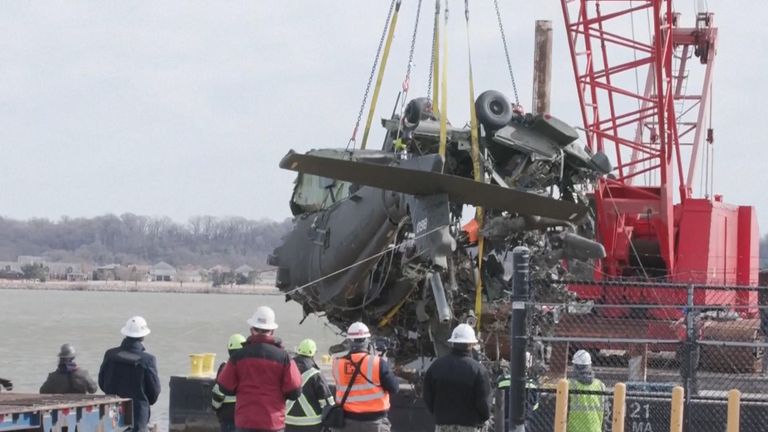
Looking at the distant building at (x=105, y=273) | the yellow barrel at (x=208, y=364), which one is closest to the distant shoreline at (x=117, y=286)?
the distant building at (x=105, y=273)

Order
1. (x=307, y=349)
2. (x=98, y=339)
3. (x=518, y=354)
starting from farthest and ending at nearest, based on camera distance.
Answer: (x=98, y=339) < (x=307, y=349) < (x=518, y=354)

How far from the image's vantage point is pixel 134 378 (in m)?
12.5

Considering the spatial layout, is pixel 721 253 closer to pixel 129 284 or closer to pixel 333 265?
pixel 333 265

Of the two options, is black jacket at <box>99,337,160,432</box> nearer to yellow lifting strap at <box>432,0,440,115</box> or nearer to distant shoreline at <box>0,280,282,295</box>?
yellow lifting strap at <box>432,0,440,115</box>

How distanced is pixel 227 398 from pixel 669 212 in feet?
47.0

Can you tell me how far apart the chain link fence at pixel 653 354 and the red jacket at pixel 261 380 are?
2291 millimetres

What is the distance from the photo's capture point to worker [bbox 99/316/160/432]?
12.5m

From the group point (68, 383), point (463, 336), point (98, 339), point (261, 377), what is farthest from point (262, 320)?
point (98, 339)

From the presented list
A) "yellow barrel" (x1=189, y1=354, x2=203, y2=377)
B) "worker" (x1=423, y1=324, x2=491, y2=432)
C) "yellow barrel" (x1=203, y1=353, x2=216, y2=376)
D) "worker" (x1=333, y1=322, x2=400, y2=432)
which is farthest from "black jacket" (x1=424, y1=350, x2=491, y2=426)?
"yellow barrel" (x1=203, y1=353, x2=216, y2=376)

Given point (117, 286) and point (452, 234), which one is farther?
point (117, 286)

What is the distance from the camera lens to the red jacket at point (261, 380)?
10.6m

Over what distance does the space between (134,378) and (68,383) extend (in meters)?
1.62

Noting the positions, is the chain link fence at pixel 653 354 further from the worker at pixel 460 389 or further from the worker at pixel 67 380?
the worker at pixel 67 380

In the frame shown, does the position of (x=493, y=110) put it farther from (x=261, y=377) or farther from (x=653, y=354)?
(x=261, y=377)
